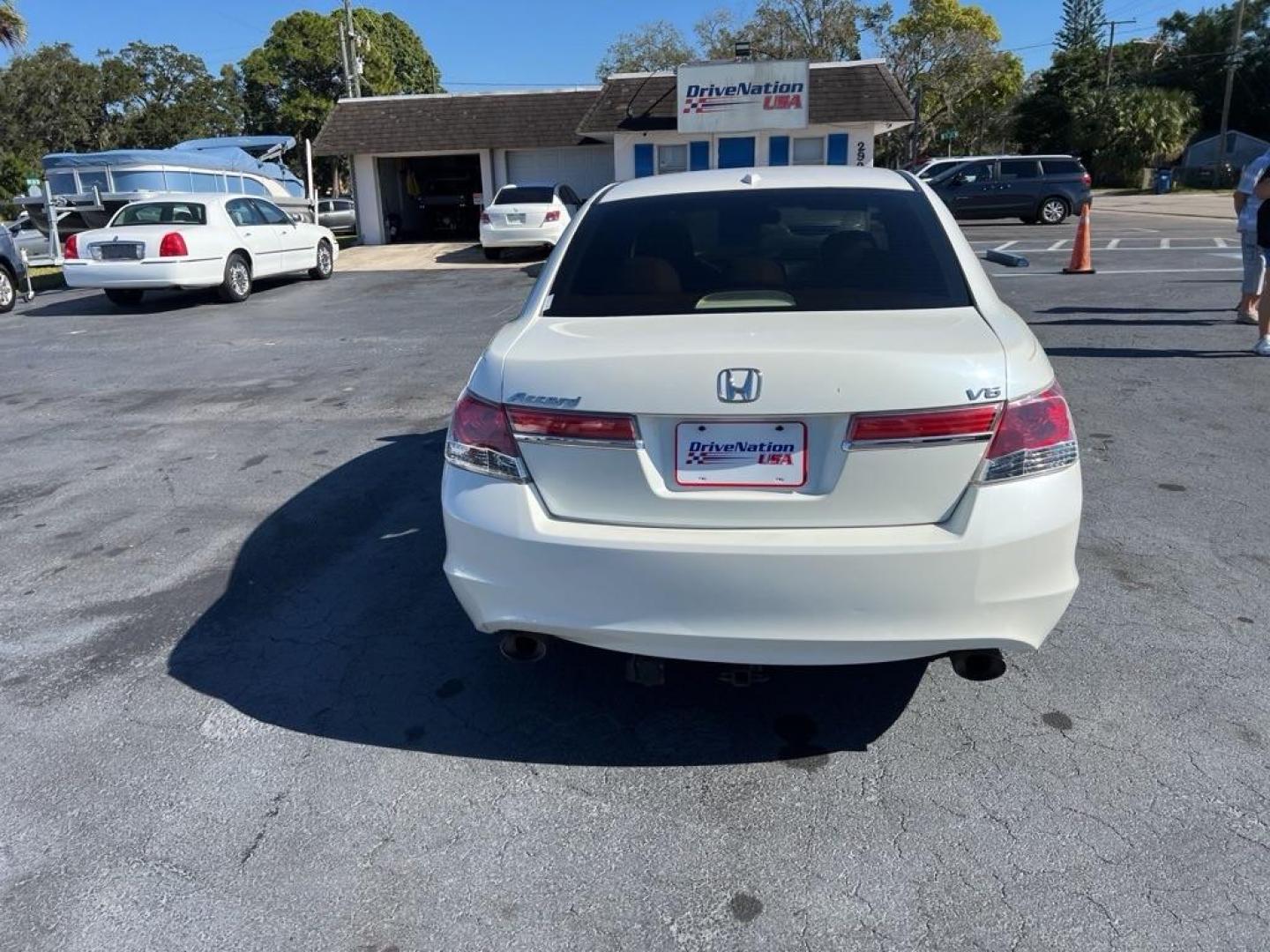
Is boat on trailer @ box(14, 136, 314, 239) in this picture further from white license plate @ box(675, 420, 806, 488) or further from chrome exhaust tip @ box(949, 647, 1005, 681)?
chrome exhaust tip @ box(949, 647, 1005, 681)

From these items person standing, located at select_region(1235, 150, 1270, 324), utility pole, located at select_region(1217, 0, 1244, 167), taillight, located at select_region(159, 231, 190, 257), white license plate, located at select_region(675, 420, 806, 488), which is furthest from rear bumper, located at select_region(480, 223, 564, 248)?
utility pole, located at select_region(1217, 0, 1244, 167)

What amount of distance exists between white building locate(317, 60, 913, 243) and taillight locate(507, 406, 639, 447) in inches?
876

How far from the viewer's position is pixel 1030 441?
8.59 ft

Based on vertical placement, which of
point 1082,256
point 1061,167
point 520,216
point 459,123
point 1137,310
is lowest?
point 1137,310

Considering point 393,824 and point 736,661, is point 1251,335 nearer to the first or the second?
point 736,661

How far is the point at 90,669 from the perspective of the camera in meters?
3.58

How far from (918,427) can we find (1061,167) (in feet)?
81.4

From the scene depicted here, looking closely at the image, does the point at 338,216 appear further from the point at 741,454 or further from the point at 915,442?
the point at 915,442

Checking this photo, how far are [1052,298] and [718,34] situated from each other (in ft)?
147

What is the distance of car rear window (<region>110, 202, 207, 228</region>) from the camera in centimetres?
1390

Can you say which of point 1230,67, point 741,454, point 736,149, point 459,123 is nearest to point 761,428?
point 741,454

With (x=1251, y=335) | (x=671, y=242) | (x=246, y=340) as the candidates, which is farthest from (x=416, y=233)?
(x=671, y=242)

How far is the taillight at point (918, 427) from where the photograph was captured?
2543mm

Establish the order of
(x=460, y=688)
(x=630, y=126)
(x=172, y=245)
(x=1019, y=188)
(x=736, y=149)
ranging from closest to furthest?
(x=460, y=688), (x=172, y=245), (x=1019, y=188), (x=630, y=126), (x=736, y=149)
